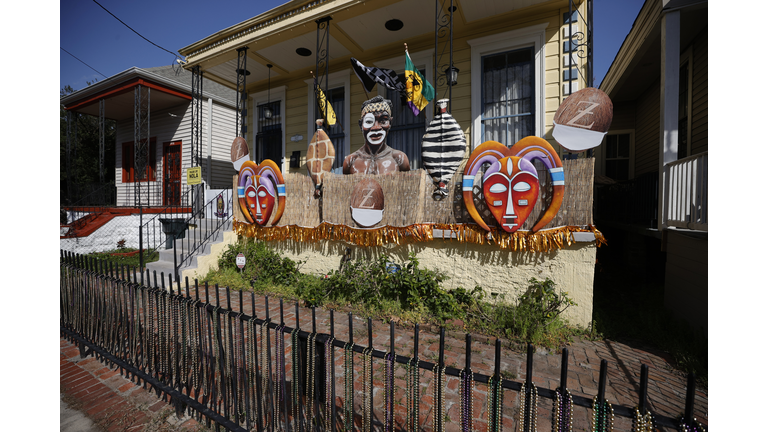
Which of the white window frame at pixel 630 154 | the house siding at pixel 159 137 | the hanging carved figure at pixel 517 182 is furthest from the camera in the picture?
the house siding at pixel 159 137

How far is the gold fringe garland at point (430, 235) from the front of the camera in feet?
14.3

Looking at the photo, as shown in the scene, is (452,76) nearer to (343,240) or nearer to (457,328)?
(343,240)

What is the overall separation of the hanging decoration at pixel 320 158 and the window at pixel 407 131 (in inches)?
83.0

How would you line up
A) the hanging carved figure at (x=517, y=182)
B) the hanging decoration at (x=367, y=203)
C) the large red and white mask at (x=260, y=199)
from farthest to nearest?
the large red and white mask at (x=260, y=199) → the hanging decoration at (x=367, y=203) → the hanging carved figure at (x=517, y=182)

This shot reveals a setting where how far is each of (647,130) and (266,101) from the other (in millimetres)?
10689

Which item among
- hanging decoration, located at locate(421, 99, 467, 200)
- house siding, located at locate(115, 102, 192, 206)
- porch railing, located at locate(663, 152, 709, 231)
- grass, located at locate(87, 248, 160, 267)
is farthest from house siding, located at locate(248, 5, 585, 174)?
house siding, located at locate(115, 102, 192, 206)

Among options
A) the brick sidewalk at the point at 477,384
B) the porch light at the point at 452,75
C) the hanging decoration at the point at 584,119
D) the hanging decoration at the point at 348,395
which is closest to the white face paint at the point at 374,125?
the porch light at the point at 452,75

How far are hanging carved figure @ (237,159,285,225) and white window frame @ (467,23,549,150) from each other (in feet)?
13.8

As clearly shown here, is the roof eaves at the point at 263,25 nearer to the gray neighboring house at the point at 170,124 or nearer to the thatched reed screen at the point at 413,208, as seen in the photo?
the thatched reed screen at the point at 413,208

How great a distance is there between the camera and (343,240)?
6.03 meters

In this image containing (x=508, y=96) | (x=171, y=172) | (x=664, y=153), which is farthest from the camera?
(x=171, y=172)

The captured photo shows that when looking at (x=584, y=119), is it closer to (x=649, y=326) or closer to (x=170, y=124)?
(x=649, y=326)

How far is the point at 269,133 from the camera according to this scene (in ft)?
32.3

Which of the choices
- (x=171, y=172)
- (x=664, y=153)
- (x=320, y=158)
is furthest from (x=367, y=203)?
(x=171, y=172)
